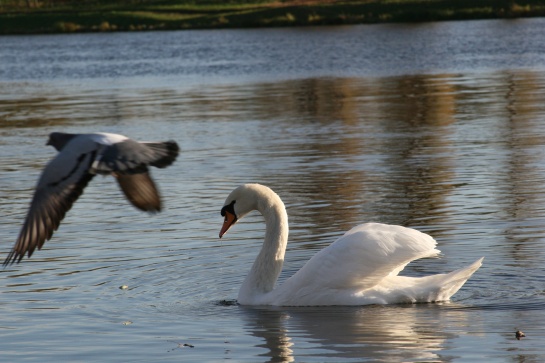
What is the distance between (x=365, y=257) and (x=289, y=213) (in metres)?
3.56

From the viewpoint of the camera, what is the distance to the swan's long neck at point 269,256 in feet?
27.4

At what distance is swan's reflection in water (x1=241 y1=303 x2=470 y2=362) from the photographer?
6.74 metres

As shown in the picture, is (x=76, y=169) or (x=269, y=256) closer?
(x=76, y=169)

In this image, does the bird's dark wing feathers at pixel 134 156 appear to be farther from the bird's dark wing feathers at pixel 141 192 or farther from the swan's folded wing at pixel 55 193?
the bird's dark wing feathers at pixel 141 192

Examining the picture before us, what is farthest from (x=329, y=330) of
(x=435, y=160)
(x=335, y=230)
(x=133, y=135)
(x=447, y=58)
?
(x=447, y=58)

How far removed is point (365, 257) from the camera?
310 inches

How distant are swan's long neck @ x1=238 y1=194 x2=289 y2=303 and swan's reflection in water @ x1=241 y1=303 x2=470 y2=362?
0.18 m

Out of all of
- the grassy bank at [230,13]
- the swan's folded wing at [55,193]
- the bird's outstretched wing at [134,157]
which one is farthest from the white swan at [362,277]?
the grassy bank at [230,13]

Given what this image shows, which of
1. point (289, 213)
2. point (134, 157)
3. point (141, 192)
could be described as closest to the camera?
point (134, 157)

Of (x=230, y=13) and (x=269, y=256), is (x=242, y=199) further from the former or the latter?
(x=230, y=13)

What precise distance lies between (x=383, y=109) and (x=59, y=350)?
14.8 meters

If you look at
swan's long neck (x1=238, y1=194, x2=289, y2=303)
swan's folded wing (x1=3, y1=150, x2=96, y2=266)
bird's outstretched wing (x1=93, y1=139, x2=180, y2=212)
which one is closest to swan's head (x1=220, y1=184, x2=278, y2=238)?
swan's long neck (x1=238, y1=194, x2=289, y2=303)

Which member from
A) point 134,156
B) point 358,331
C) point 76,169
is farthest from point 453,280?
point 76,169

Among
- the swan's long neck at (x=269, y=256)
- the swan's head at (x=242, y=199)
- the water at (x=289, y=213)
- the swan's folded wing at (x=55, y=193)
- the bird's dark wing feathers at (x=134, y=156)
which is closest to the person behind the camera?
the bird's dark wing feathers at (x=134, y=156)
